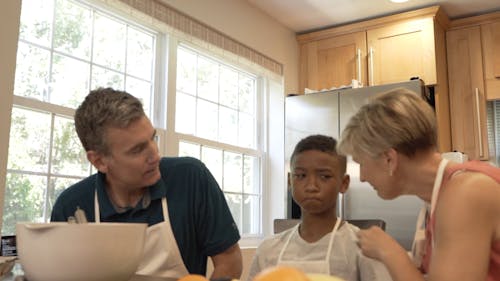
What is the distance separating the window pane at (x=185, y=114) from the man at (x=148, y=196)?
160 cm

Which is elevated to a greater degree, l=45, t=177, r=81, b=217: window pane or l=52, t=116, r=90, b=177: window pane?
l=52, t=116, r=90, b=177: window pane

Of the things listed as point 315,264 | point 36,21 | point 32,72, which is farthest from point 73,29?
point 315,264

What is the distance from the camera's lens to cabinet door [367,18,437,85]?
3135 mm

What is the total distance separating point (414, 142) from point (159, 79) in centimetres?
189

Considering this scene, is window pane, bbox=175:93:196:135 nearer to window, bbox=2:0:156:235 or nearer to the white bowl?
window, bbox=2:0:156:235

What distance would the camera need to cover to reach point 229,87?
10.6 feet

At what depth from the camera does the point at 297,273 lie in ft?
1.19

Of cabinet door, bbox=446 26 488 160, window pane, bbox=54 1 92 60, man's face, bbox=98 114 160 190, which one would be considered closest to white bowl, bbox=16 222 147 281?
man's face, bbox=98 114 160 190

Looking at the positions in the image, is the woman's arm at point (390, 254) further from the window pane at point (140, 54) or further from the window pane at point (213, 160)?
the window pane at point (213, 160)

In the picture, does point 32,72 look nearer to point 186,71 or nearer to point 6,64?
point 6,64

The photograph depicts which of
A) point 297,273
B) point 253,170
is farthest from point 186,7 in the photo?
point 297,273

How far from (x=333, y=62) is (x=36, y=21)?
82.8 inches

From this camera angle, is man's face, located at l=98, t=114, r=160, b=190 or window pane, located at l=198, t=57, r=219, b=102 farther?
window pane, located at l=198, t=57, r=219, b=102

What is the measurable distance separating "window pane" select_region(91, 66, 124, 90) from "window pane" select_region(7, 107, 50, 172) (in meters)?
0.32
